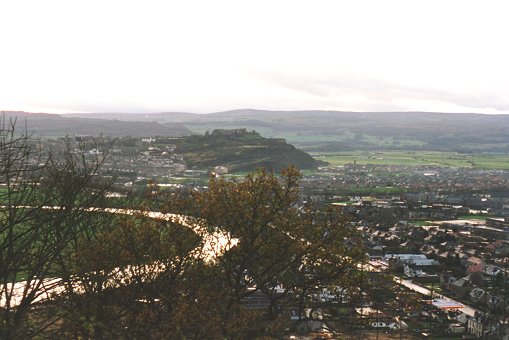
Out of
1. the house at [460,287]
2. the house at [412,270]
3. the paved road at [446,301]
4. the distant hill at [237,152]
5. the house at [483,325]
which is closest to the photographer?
the house at [483,325]

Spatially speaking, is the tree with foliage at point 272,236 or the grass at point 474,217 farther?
the grass at point 474,217

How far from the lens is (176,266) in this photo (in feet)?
45.6

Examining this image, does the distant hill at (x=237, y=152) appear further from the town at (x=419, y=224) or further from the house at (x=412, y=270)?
the house at (x=412, y=270)

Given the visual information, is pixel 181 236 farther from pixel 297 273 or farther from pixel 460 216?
pixel 460 216

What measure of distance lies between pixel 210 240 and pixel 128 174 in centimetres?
8316

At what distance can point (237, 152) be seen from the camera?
139375 millimetres

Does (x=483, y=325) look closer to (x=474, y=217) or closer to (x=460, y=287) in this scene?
(x=460, y=287)

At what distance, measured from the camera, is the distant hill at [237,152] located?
133 metres

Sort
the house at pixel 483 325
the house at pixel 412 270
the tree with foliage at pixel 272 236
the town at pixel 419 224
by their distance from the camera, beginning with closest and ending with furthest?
the tree with foliage at pixel 272 236 → the house at pixel 483 325 → the town at pixel 419 224 → the house at pixel 412 270

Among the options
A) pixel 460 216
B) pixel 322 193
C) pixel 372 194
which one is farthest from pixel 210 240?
pixel 372 194

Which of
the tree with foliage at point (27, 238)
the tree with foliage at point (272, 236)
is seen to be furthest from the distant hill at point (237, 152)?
the tree with foliage at point (27, 238)

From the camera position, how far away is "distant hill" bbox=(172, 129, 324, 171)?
5226 inches

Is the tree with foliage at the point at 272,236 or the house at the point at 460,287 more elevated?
the tree with foliage at the point at 272,236

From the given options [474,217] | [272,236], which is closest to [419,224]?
[474,217]
